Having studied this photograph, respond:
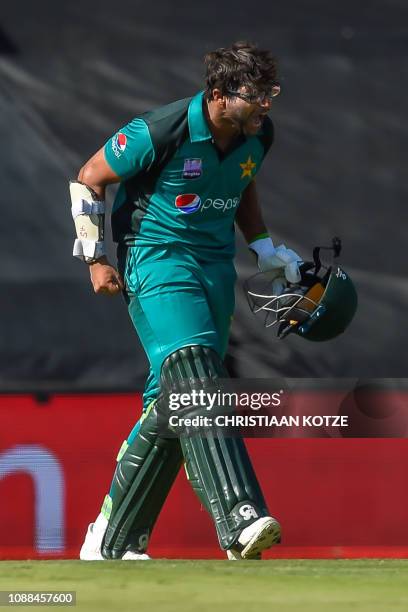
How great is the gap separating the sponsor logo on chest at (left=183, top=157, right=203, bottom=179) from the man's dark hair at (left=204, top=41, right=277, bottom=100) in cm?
21

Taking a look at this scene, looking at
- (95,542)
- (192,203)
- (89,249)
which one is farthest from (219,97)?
(95,542)

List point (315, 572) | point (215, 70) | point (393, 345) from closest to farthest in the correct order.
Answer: point (315, 572) < point (215, 70) < point (393, 345)

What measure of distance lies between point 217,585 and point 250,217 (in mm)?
1530

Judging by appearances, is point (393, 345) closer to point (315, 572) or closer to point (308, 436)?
point (308, 436)

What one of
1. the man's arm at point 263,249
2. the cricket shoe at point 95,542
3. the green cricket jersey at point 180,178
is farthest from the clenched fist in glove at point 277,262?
the cricket shoe at point 95,542

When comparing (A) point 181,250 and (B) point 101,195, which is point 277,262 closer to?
(A) point 181,250

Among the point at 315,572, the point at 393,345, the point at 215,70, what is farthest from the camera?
the point at 393,345

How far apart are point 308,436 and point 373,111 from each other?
47.1 inches

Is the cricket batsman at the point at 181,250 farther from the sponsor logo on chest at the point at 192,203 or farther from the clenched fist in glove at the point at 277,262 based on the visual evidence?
the clenched fist in glove at the point at 277,262

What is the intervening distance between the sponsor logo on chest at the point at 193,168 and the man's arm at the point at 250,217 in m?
0.34

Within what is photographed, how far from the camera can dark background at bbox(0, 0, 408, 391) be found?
17.5 feet

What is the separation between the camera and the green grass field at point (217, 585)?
11.0ft

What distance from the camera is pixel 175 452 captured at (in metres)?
4.61

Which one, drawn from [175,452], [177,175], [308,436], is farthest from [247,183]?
[308,436]
